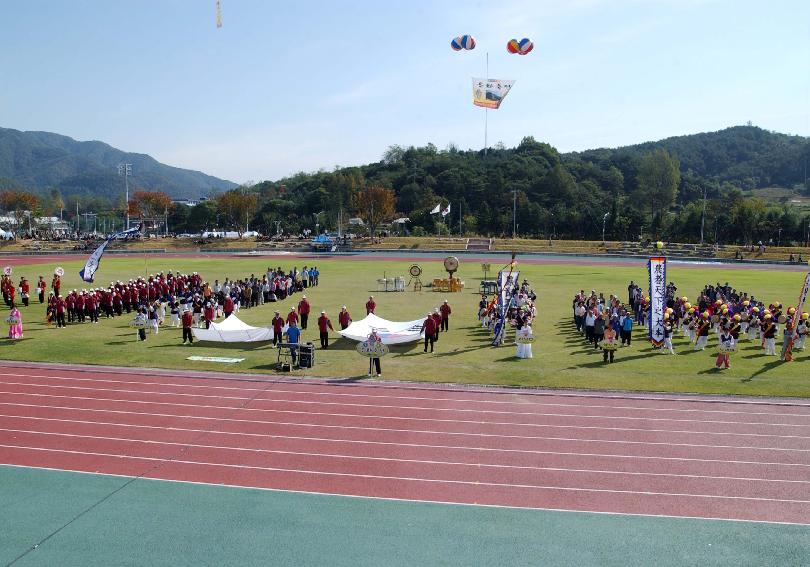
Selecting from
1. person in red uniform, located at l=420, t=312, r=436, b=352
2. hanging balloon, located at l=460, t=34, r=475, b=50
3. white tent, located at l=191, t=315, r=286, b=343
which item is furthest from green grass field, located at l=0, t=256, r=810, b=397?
hanging balloon, located at l=460, t=34, r=475, b=50

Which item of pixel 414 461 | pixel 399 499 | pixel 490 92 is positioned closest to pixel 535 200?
pixel 490 92

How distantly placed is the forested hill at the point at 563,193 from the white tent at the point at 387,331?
71329mm

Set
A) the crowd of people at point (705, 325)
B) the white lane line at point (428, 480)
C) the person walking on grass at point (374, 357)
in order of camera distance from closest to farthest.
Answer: the white lane line at point (428, 480) < the person walking on grass at point (374, 357) < the crowd of people at point (705, 325)

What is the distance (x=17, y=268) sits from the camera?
168ft

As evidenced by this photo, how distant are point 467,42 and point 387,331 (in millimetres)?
28741

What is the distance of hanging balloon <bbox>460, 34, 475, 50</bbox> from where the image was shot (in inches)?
1719

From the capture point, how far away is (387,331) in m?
22.4

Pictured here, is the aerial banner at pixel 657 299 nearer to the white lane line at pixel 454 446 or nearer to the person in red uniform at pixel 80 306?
the white lane line at pixel 454 446

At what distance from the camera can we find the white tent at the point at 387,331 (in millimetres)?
21812

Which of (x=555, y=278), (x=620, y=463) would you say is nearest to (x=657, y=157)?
(x=555, y=278)

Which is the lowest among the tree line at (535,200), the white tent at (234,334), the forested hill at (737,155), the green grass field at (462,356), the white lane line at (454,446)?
the white lane line at (454,446)

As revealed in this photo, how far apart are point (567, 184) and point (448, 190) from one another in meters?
21.7

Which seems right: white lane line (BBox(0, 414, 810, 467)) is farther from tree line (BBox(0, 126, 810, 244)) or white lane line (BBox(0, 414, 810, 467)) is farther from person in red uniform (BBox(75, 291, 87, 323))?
tree line (BBox(0, 126, 810, 244))

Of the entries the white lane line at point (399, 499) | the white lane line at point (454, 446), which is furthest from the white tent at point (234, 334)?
the white lane line at point (399, 499)
